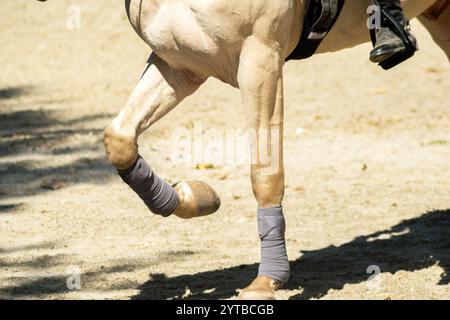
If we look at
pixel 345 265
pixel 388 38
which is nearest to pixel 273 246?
pixel 345 265

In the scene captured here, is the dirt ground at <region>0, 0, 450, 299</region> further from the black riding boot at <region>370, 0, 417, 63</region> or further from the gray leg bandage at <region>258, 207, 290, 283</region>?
the black riding boot at <region>370, 0, 417, 63</region>

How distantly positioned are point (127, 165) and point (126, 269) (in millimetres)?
977

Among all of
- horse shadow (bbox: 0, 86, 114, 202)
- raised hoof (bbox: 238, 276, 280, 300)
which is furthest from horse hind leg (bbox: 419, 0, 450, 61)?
horse shadow (bbox: 0, 86, 114, 202)

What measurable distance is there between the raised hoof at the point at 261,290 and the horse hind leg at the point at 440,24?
89.7 inches

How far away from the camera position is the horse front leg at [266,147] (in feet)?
16.8

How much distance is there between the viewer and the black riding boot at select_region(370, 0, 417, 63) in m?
5.48

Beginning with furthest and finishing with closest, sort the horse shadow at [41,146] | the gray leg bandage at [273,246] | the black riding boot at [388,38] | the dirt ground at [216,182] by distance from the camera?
the horse shadow at [41,146] → the dirt ground at [216,182] → the black riding boot at [388,38] → the gray leg bandage at [273,246]

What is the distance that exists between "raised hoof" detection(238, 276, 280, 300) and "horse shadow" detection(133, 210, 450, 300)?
0.40 meters

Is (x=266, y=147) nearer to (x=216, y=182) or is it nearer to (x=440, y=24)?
(x=440, y=24)

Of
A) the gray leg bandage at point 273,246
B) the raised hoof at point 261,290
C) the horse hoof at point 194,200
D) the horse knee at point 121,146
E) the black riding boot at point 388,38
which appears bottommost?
the raised hoof at point 261,290

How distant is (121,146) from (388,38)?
59.5 inches

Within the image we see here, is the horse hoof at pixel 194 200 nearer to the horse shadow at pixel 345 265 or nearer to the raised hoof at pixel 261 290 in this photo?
the horse shadow at pixel 345 265

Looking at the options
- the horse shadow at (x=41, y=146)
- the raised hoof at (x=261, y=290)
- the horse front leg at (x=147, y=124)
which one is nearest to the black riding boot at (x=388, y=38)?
the horse front leg at (x=147, y=124)

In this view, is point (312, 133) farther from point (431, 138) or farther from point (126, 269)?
point (126, 269)
